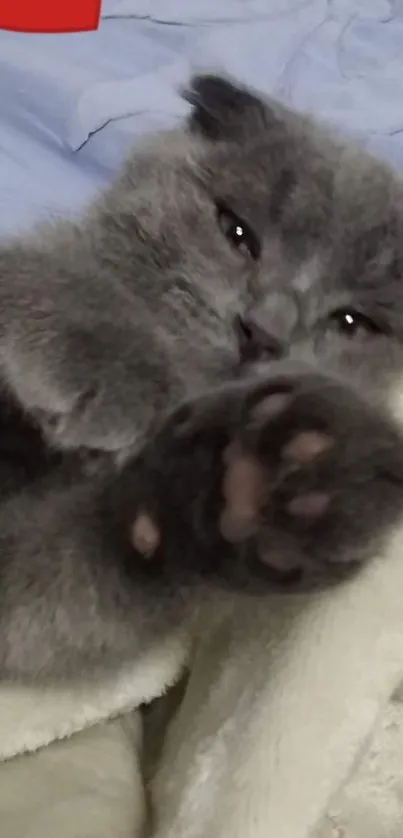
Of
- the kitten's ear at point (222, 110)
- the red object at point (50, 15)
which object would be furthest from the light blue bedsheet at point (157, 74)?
the kitten's ear at point (222, 110)

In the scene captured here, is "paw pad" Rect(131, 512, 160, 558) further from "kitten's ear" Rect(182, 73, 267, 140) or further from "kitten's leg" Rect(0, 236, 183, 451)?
"kitten's ear" Rect(182, 73, 267, 140)

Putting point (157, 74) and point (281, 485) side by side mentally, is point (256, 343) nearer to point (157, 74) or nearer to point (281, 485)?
point (281, 485)

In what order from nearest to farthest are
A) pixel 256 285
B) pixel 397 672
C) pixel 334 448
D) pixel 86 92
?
pixel 334 448 < pixel 397 672 < pixel 256 285 < pixel 86 92

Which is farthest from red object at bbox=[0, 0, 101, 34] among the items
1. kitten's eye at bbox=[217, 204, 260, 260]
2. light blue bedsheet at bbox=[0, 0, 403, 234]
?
kitten's eye at bbox=[217, 204, 260, 260]

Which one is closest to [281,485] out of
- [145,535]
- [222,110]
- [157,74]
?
[145,535]

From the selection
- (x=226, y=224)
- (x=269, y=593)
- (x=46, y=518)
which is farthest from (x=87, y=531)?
(x=226, y=224)

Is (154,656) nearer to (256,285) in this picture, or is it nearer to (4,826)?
(4,826)

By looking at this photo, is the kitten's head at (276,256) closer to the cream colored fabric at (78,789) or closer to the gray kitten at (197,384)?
the gray kitten at (197,384)
